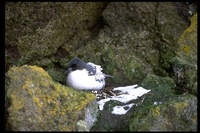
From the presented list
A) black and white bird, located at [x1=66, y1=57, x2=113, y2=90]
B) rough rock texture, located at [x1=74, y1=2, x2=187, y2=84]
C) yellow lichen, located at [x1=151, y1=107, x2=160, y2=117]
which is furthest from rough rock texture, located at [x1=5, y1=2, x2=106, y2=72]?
yellow lichen, located at [x1=151, y1=107, x2=160, y2=117]

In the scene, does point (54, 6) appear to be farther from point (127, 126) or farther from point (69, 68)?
point (127, 126)

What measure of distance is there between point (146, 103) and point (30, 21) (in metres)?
2.47

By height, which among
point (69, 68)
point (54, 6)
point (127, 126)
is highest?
point (54, 6)

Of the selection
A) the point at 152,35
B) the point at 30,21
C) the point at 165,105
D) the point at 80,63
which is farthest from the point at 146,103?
the point at 30,21

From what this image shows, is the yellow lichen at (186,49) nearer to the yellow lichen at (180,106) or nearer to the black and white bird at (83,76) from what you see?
the yellow lichen at (180,106)

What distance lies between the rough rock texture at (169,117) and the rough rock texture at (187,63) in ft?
2.72

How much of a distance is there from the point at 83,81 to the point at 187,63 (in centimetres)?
A: 180

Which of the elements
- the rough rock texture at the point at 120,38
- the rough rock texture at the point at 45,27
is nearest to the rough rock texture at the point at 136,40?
the rough rock texture at the point at 120,38

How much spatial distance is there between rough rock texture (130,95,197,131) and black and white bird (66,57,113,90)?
1.85 metres

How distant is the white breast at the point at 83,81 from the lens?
6.20 metres

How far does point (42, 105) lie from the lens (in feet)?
14.1

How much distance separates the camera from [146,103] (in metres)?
5.26

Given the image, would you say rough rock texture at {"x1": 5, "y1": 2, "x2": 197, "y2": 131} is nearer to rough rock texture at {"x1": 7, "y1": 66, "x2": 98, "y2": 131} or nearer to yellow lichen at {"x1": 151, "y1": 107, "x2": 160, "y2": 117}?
rough rock texture at {"x1": 7, "y1": 66, "x2": 98, "y2": 131}

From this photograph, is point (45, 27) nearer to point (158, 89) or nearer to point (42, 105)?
point (158, 89)
